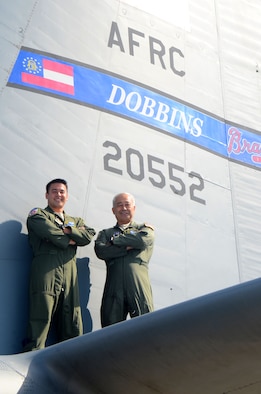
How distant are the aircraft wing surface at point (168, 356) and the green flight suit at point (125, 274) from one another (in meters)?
1.75

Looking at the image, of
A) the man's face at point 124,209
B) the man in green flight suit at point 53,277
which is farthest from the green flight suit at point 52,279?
the man's face at point 124,209

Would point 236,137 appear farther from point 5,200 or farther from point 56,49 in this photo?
point 5,200

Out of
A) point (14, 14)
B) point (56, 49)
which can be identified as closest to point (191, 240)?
point (56, 49)

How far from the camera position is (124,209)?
18.5 feet

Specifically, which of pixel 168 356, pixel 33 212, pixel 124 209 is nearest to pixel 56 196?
pixel 33 212

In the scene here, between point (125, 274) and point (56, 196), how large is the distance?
2.79 ft

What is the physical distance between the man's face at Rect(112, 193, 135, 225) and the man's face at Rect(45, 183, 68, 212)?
49 centimetres

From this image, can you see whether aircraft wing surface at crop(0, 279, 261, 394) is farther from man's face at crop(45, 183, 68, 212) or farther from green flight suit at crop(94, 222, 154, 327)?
man's face at crop(45, 183, 68, 212)

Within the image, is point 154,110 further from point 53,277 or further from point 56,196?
point 53,277

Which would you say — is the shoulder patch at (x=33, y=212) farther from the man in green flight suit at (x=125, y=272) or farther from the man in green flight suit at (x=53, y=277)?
the man in green flight suit at (x=125, y=272)

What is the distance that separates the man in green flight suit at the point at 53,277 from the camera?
16.4 feet

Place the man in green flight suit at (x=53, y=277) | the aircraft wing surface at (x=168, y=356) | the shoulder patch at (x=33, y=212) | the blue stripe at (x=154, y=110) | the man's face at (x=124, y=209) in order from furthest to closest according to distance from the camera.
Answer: the blue stripe at (x=154, y=110) → the man's face at (x=124, y=209) → the shoulder patch at (x=33, y=212) → the man in green flight suit at (x=53, y=277) → the aircraft wing surface at (x=168, y=356)

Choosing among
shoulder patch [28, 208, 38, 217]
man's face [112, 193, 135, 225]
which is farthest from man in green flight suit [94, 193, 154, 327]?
shoulder patch [28, 208, 38, 217]

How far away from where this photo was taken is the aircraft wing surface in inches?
109
